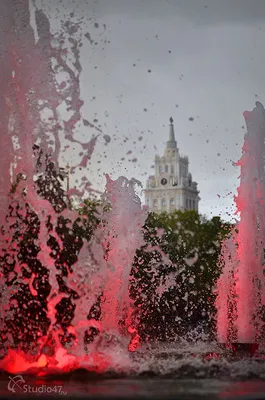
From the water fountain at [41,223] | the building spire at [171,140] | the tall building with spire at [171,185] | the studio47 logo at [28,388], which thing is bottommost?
the studio47 logo at [28,388]

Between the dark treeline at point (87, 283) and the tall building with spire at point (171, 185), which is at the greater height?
the tall building with spire at point (171, 185)

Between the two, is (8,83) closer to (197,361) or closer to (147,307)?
(197,361)

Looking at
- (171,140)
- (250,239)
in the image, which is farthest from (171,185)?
(250,239)

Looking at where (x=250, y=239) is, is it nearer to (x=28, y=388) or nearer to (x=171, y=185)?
(x=28, y=388)

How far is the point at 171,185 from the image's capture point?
170m

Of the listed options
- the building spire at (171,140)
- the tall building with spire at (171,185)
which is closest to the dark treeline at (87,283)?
the tall building with spire at (171,185)

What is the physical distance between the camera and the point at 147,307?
3856 cm

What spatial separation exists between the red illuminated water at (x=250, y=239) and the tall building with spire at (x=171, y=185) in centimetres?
13012

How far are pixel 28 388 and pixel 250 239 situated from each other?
1289 centimetres

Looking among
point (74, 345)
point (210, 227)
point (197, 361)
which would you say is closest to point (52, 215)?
point (74, 345)

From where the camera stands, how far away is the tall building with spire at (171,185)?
533 feet

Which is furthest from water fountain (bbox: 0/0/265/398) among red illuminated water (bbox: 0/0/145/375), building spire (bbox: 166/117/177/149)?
building spire (bbox: 166/117/177/149)

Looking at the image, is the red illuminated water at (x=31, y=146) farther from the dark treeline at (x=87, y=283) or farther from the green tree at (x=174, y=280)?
the green tree at (x=174, y=280)

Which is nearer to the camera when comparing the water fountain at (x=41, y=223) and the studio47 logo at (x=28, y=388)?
the studio47 logo at (x=28, y=388)
